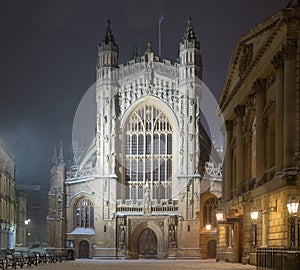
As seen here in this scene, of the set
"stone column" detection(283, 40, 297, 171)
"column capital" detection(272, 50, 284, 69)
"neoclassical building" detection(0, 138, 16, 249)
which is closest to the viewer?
"stone column" detection(283, 40, 297, 171)

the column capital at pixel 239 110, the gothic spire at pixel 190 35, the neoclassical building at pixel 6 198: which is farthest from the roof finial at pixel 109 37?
the column capital at pixel 239 110

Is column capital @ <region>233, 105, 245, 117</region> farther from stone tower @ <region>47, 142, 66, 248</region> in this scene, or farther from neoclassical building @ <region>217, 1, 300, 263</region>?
stone tower @ <region>47, 142, 66, 248</region>

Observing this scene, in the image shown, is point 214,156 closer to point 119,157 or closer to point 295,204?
point 119,157

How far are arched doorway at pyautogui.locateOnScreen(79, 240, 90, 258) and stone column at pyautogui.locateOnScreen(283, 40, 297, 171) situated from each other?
44401 millimetres

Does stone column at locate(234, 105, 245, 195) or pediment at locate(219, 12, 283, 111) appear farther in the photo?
stone column at locate(234, 105, 245, 195)

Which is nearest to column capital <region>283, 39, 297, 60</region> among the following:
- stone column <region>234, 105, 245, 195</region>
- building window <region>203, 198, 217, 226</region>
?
stone column <region>234, 105, 245, 195</region>

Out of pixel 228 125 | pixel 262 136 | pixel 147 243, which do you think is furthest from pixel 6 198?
pixel 262 136

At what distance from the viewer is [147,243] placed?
73375 mm

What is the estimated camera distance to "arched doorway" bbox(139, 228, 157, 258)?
7281cm

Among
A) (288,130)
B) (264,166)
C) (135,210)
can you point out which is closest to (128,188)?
(135,210)

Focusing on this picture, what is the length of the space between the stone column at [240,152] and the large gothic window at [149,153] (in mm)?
25550

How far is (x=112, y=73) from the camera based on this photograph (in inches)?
2795

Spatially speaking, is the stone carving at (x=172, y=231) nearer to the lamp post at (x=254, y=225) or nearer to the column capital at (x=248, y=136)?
the column capital at (x=248, y=136)

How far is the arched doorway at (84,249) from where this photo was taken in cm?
7181
